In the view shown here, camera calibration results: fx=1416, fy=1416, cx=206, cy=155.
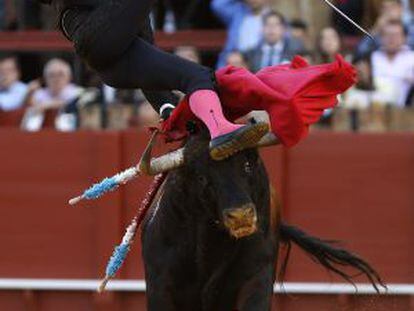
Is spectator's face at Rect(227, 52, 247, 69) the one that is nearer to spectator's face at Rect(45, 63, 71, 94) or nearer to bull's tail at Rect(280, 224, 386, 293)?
spectator's face at Rect(45, 63, 71, 94)

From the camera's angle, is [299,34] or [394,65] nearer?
[394,65]

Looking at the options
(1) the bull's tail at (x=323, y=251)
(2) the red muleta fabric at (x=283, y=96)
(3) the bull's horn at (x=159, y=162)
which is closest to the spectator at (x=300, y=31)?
(1) the bull's tail at (x=323, y=251)

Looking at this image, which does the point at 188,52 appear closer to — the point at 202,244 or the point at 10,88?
the point at 10,88

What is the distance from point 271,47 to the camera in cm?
890

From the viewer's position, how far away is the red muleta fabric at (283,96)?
505cm

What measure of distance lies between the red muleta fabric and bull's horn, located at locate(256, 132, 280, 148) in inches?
0.6

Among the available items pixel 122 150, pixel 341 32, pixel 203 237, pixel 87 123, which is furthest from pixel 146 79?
pixel 341 32

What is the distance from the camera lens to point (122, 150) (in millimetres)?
8156

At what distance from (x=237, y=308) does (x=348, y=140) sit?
291 centimetres

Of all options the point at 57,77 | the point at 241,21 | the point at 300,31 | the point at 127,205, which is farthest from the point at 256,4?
the point at 127,205

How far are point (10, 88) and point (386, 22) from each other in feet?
8.27

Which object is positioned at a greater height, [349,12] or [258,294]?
[258,294]

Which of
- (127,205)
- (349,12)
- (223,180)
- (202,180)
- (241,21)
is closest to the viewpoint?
(223,180)

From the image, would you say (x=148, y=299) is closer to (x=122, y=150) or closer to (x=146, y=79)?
(x=146, y=79)
